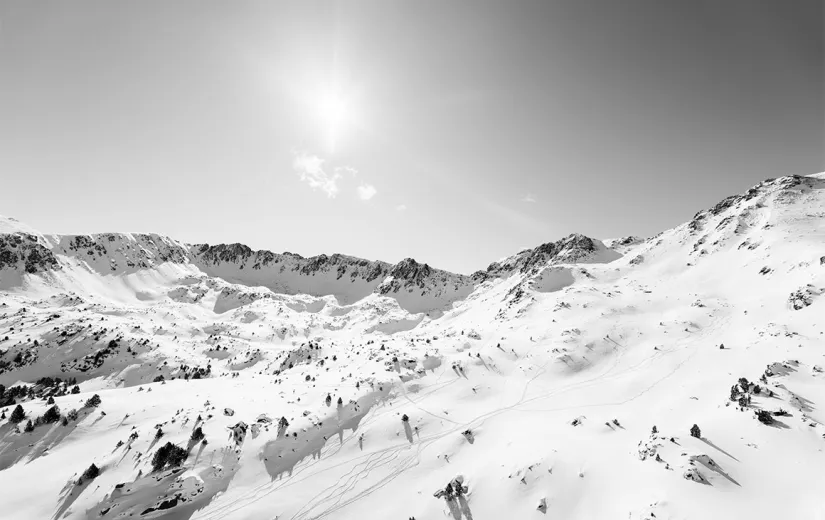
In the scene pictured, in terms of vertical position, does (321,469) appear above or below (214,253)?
below

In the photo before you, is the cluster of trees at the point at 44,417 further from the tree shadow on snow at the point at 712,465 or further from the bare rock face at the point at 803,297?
the bare rock face at the point at 803,297

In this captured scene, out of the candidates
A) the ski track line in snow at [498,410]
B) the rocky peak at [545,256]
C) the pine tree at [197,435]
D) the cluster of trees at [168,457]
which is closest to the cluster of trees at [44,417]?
the cluster of trees at [168,457]

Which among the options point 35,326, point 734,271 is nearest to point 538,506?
point 734,271

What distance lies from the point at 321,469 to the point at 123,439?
1946cm

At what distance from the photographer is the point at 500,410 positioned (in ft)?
98.5

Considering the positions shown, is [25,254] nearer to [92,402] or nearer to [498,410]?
[92,402]

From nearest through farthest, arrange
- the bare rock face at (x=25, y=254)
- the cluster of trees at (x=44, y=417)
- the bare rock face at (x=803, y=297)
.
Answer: the cluster of trees at (x=44, y=417) < the bare rock face at (x=803, y=297) < the bare rock face at (x=25, y=254)

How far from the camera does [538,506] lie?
18.0 metres

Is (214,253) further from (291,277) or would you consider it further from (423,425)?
(423,425)

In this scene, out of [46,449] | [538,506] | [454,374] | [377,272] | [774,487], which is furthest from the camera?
[377,272]

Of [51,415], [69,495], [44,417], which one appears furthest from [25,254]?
[69,495]

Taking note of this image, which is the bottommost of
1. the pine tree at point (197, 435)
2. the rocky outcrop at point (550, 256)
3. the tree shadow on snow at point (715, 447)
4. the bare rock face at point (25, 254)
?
the tree shadow on snow at point (715, 447)

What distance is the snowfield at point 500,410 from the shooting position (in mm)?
18109

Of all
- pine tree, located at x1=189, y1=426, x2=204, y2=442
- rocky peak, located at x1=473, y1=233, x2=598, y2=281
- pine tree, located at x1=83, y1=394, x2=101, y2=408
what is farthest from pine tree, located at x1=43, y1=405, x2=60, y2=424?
rocky peak, located at x1=473, y1=233, x2=598, y2=281
